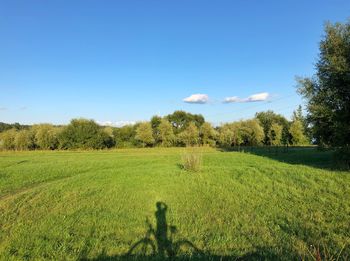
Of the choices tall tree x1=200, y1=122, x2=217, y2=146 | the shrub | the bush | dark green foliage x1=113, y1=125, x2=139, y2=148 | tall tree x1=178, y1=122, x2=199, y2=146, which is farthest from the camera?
dark green foliage x1=113, y1=125, x2=139, y2=148

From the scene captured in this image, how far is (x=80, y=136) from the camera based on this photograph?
232 ft

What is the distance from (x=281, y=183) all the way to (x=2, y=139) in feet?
245

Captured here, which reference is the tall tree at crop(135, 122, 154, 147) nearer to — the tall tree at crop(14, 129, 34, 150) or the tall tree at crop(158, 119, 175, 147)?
the tall tree at crop(158, 119, 175, 147)

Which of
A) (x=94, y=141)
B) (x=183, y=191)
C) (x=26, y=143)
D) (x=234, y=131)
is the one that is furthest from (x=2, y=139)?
(x=183, y=191)

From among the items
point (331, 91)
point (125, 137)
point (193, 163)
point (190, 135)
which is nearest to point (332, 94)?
point (331, 91)

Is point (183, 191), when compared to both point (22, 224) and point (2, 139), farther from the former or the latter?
point (2, 139)

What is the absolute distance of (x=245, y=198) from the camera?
1187 centimetres

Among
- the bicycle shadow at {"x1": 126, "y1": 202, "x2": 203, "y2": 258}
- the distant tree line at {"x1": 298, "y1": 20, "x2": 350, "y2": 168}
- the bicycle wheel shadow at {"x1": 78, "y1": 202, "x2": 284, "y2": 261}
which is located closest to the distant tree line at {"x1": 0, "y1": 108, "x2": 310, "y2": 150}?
the distant tree line at {"x1": 298, "y1": 20, "x2": 350, "y2": 168}

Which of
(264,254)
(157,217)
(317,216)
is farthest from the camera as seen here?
(157,217)

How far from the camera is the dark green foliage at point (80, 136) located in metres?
70.8

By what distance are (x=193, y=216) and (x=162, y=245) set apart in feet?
8.73

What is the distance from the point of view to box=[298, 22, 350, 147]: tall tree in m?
17.2

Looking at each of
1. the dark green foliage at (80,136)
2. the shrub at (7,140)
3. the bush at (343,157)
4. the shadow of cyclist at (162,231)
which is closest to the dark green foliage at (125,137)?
the dark green foliage at (80,136)

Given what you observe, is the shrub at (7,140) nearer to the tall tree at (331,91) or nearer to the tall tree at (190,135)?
the tall tree at (190,135)
